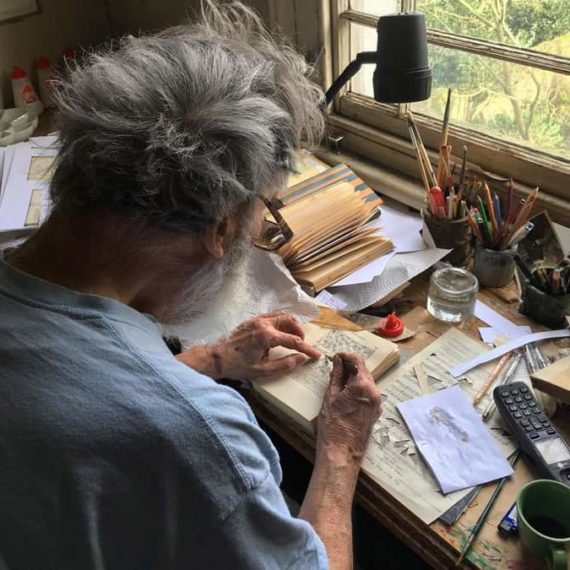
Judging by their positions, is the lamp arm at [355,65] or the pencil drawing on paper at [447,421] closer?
the pencil drawing on paper at [447,421]

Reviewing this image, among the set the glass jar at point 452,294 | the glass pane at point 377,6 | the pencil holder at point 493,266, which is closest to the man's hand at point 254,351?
the glass jar at point 452,294

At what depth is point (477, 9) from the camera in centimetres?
115

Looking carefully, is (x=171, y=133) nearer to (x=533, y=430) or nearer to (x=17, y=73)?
(x=533, y=430)

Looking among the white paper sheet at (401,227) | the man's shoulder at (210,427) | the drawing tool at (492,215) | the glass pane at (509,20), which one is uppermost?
the glass pane at (509,20)

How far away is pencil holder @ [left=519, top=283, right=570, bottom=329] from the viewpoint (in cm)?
99

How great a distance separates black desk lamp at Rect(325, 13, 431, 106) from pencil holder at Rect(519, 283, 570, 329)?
1.21ft

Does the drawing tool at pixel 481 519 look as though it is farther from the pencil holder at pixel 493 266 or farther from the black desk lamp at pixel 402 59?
the black desk lamp at pixel 402 59

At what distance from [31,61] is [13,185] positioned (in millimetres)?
636

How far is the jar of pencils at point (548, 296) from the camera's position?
98 cm

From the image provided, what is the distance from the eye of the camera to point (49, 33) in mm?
1842

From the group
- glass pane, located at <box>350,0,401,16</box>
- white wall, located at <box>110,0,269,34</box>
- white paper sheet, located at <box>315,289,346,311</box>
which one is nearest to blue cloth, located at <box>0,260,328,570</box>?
white paper sheet, located at <box>315,289,346,311</box>

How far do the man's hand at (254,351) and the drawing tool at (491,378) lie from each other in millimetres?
246

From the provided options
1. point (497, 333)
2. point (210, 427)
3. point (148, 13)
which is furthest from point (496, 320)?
point (148, 13)

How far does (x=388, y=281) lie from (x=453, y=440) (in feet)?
1.13
